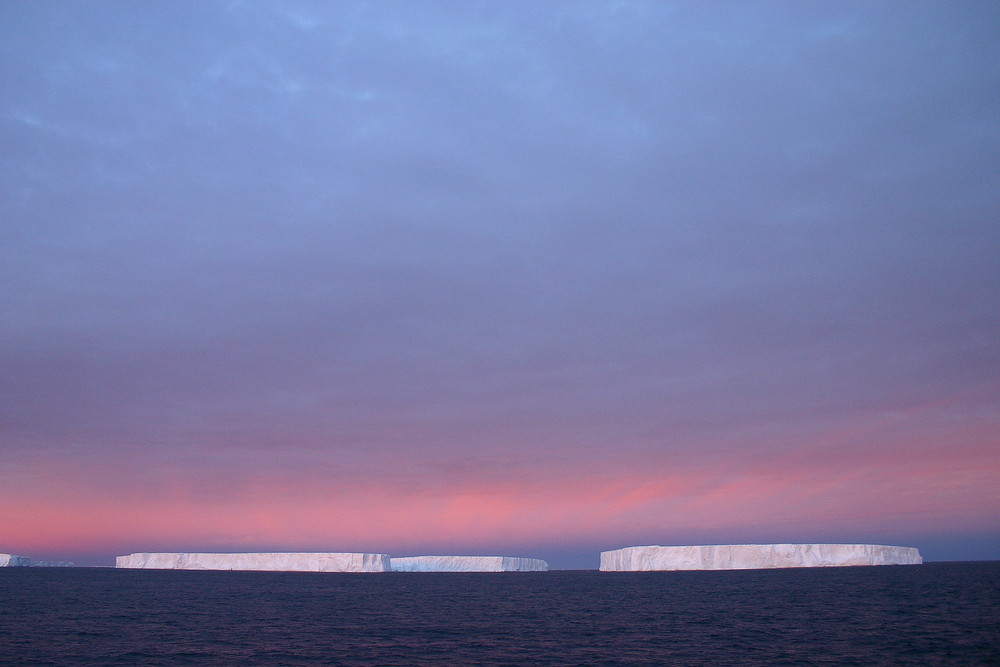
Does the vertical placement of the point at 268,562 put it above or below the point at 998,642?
below

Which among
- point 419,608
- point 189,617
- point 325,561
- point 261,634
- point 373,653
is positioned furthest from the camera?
point 325,561

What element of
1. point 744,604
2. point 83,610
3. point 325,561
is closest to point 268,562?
point 325,561

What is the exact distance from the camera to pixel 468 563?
146 meters

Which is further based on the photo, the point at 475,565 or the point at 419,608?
the point at 475,565

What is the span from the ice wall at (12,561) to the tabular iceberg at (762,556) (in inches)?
5644

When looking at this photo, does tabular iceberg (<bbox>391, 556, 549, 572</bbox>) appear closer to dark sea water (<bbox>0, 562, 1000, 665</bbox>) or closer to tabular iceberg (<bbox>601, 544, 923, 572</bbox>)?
tabular iceberg (<bbox>601, 544, 923, 572</bbox>)

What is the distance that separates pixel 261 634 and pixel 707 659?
67.8 feet

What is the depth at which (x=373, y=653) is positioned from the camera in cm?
2705

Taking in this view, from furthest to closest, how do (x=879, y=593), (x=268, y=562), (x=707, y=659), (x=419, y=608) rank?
(x=268, y=562) < (x=879, y=593) < (x=419, y=608) < (x=707, y=659)

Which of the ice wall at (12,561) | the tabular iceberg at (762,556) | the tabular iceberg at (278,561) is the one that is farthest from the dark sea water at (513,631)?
the ice wall at (12,561)

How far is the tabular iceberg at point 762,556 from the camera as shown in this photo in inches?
3588

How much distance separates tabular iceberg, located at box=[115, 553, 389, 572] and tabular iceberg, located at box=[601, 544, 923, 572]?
4183cm

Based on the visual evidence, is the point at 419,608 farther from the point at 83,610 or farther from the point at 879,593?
the point at 879,593

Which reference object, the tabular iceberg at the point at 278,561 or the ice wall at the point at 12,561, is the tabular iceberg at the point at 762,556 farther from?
the ice wall at the point at 12,561
